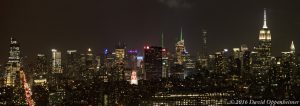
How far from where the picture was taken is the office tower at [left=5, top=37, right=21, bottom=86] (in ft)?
88.4

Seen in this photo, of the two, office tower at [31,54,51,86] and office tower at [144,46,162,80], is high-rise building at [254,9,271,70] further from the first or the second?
office tower at [31,54,51,86]

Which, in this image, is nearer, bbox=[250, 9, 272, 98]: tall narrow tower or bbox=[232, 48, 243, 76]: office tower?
bbox=[250, 9, 272, 98]: tall narrow tower

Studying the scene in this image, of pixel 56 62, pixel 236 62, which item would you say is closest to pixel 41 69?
pixel 56 62

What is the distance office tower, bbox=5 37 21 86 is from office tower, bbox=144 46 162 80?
25.5ft

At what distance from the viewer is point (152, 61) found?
113 ft

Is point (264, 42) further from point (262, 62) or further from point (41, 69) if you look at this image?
point (41, 69)

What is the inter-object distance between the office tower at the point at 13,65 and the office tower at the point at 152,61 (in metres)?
7.77

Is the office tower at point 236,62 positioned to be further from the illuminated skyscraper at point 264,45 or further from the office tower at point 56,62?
the office tower at point 56,62

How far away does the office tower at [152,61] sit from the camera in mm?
33344

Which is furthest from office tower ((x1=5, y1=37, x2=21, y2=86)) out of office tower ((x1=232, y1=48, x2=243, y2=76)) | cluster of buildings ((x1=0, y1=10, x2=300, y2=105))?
office tower ((x1=232, y1=48, x2=243, y2=76))

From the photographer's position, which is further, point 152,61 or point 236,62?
point 152,61

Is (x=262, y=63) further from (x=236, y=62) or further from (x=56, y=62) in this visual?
(x=56, y=62)

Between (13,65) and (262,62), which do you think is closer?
(13,65)

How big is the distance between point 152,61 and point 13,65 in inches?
354
